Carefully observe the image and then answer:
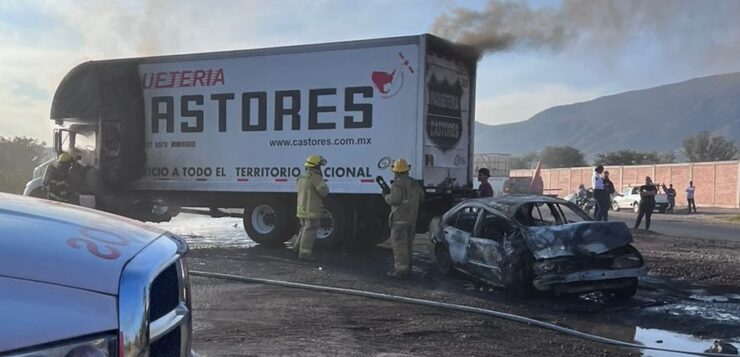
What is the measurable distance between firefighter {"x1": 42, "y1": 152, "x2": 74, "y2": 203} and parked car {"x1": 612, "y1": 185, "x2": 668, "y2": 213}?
2761 centimetres

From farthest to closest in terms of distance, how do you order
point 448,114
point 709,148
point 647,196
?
1. point 709,148
2. point 647,196
3. point 448,114

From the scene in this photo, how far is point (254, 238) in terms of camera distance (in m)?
13.3

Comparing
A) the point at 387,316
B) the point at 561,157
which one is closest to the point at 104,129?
the point at 387,316

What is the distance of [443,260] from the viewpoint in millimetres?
9922

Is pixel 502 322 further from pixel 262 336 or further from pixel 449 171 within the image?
pixel 449 171

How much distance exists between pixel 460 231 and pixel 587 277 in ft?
7.14

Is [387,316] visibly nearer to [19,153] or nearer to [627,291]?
[627,291]

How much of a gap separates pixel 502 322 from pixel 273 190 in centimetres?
682

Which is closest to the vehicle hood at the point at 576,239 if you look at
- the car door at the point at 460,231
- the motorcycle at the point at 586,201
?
the car door at the point at 460,231

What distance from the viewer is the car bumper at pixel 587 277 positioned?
763 centimetres

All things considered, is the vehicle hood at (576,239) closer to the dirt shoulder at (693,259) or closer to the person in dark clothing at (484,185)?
the dirt shoulder at (693,259)

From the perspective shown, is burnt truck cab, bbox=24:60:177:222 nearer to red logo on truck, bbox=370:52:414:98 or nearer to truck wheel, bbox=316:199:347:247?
truck wheel, bbox=316:199:347:247

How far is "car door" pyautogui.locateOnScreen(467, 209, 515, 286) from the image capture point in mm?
8297

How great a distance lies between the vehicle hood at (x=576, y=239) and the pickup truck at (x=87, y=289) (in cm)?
594
